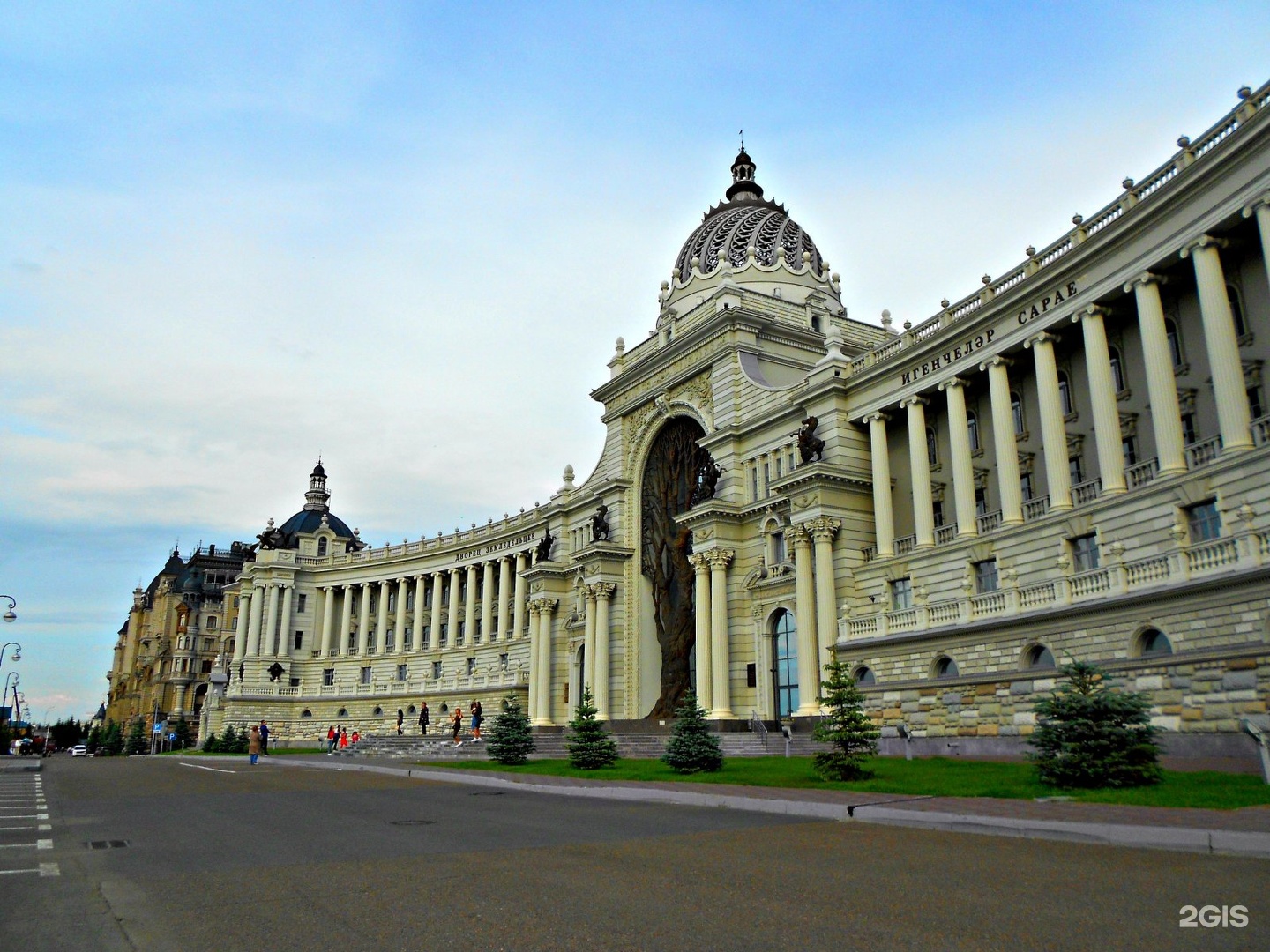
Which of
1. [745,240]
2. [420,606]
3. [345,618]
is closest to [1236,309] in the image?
[745,240]

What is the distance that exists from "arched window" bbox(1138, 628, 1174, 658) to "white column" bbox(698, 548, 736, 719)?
78.1ft

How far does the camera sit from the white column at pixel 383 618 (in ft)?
327

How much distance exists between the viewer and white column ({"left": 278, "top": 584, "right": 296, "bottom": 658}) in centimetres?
10256

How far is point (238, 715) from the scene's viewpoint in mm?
98750

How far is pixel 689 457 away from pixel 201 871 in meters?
46.0

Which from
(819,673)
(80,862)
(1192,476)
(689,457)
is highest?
(689,457)

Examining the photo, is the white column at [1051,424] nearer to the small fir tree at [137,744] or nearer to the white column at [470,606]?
the white column at [470,606]

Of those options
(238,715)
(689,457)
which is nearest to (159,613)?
(238,715)

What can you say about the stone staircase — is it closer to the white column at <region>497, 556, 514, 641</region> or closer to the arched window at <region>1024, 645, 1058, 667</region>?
the arched window at <region>1024, 645, 1058, 667</region>

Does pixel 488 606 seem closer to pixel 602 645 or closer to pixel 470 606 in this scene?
pixel 470 606

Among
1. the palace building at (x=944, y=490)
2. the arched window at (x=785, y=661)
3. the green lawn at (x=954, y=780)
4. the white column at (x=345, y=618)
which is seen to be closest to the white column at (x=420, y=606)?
the white column at (x=345, y=618)

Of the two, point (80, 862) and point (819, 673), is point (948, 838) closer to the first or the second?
point (80, 862)

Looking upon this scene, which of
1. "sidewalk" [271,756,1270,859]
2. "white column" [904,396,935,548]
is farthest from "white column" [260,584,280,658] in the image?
"sidewalk" [271,756,1270,859]

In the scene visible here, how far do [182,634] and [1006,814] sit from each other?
140m
